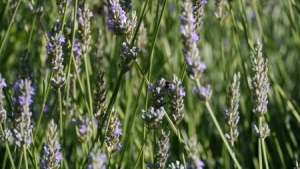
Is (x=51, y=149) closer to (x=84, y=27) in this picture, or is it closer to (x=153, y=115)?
(x=153, y=115)

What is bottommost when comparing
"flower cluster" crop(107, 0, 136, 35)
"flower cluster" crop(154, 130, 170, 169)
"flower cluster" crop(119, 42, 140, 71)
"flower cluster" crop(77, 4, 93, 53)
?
"flower cluster" crop(154, 130, 170, 169)

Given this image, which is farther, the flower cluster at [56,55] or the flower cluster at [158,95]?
the flower cluster at [56,55]

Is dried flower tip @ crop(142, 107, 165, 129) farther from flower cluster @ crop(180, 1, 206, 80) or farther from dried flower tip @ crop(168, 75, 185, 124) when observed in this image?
flower cluster @ crop(180, 1, 206, 80)

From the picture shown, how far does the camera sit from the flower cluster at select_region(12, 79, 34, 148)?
1.43 metres

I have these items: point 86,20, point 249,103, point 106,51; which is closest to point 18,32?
point 106,51

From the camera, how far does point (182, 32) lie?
1264mm

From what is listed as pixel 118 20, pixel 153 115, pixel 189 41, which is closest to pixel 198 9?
pixel 118 20

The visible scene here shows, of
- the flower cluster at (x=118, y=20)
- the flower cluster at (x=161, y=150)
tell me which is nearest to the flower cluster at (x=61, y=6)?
the flower cluster at (x=118, y=20)

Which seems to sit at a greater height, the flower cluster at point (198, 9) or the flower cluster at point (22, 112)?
the flower cluster at point (198, 9)

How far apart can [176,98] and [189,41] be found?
12.5 inches

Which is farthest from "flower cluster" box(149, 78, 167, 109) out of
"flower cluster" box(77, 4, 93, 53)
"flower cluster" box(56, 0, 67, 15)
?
"flower cluster" box(56, 0, 67, 15)

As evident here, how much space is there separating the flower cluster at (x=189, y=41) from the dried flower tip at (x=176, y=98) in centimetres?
23

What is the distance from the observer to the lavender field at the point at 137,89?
1.56m

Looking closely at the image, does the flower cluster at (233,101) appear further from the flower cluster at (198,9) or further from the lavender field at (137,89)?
the flower cluster at (198,9)
